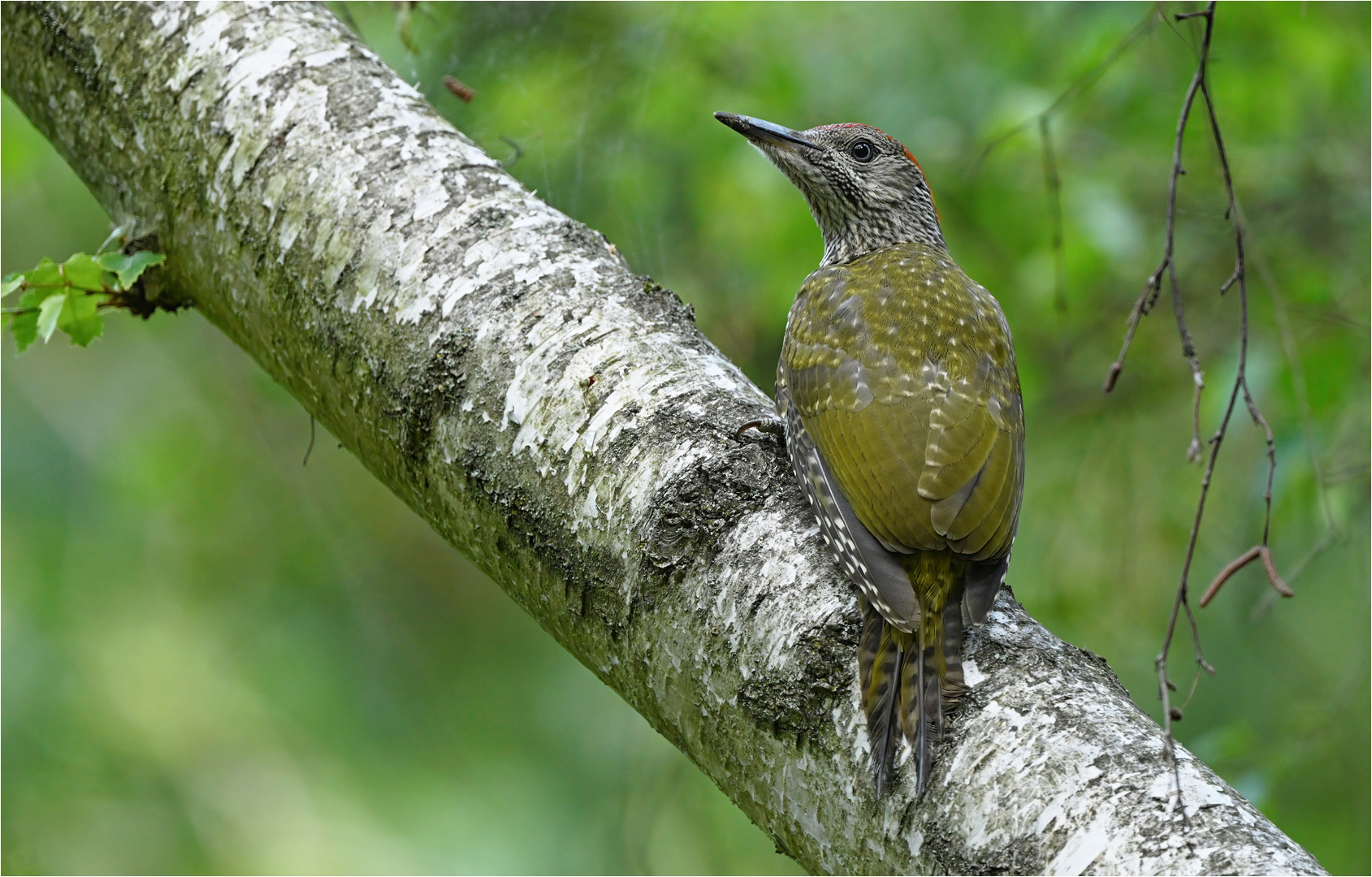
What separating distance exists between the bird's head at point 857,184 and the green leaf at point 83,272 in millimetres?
1869

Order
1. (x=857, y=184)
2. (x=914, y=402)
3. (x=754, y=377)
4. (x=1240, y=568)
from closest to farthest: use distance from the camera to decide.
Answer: (x=1240, y=568) < (x=914, y=402) < (x=857, y=184) < (x=754, y=377)

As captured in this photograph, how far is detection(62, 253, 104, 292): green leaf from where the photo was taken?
2.19 meters

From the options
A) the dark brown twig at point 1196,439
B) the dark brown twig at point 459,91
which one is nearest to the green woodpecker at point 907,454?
the dark brown twig at point 1196,439

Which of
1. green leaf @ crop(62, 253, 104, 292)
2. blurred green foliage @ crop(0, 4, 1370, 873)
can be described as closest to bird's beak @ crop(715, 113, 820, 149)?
blurred green foliage @ crop(0, 4, 1370, 873)

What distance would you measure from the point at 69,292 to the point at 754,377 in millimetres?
2811

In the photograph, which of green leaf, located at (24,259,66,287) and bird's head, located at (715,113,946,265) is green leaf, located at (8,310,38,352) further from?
bird's head, located at (715,113,946,265)

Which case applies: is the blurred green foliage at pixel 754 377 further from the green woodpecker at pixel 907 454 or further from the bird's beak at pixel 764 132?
the green woodpecker at pixel 907 454

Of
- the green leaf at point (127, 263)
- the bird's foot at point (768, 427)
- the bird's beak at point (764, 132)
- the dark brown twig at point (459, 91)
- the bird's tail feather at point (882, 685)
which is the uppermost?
the bird's beak at point (764, 132)

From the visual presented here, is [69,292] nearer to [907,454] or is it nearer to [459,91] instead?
[459,91]

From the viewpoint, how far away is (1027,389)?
418 cm

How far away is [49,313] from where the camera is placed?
2.16 m

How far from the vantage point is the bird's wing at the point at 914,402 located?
6.29ft

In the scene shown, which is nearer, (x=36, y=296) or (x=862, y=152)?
(x=36, y=296)

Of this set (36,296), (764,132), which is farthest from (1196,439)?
(36,296)
